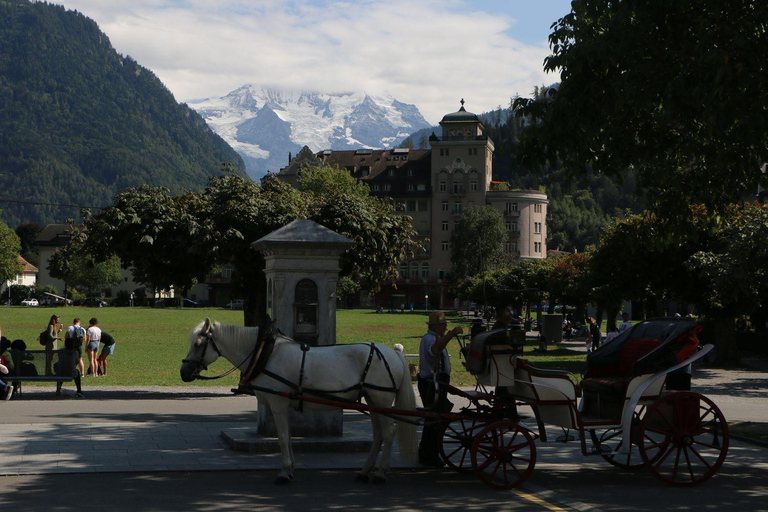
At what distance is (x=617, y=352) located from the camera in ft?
38.7

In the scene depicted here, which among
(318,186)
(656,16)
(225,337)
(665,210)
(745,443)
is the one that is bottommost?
(745,443)

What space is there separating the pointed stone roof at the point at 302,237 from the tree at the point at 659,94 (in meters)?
3.06

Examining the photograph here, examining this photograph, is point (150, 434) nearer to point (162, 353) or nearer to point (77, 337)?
point (77, 337)

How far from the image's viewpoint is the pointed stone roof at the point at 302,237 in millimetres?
13078

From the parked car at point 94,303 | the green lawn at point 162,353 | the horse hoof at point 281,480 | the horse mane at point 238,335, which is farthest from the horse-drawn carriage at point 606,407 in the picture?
the parked car at point 94,303

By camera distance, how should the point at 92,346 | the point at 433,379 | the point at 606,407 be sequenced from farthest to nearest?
the point at 92,346 < the point at 433,379 < the point at 606,407

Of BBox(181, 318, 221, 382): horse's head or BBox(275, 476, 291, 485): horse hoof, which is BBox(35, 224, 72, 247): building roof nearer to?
BBox(181, 318, 221, 382): horse's head

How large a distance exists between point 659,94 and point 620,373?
4.11 m

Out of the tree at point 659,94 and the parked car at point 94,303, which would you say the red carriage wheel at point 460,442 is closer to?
the tree at point 659,94

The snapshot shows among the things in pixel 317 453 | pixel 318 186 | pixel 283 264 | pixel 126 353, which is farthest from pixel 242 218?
pixel 318 186

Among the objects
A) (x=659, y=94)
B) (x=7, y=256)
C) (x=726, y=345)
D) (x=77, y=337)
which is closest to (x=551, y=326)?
(x=726, y=345)

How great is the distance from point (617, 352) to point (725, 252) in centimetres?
1940

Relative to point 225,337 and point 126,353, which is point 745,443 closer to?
point 225,337

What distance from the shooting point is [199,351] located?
10.7 meters
